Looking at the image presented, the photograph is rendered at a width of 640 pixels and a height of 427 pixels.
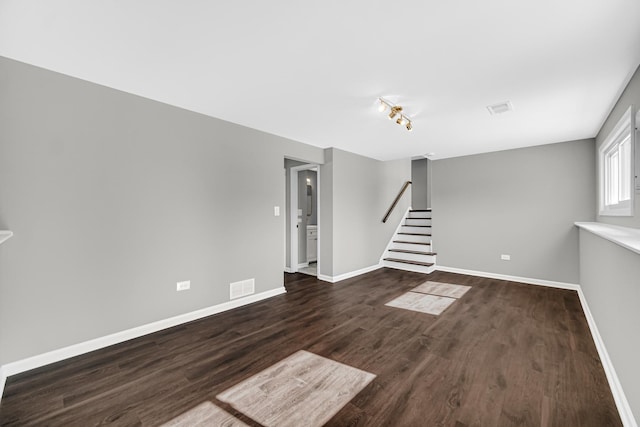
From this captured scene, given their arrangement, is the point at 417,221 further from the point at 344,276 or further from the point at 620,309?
the point at 620,309

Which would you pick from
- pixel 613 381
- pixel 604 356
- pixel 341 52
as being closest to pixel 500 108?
pixel 341 52

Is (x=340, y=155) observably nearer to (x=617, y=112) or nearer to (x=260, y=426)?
(x=617, y=112)

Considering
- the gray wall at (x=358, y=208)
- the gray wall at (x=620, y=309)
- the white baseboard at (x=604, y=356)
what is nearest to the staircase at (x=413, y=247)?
the gray wall at (x=358, y=208)

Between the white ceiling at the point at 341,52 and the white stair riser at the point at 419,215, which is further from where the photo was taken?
the white stair riser at the point at 419,215

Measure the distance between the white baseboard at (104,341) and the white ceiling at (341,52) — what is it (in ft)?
7.58

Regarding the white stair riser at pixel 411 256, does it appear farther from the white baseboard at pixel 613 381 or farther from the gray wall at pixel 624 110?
the white baseboard at pixel 613 381

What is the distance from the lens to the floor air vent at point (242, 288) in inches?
141

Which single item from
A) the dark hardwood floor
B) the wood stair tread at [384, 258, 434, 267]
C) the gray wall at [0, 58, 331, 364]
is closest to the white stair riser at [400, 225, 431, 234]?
the wood stair tread at [384, 258, 434, 267]

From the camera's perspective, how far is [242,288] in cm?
369

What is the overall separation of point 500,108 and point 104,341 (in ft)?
15.2

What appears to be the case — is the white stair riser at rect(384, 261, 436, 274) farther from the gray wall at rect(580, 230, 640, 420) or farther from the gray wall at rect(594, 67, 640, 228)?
the gray wall at rect(580, 230, 640, 420)

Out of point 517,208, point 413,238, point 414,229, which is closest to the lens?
point 517,208

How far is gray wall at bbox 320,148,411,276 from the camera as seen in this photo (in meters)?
5.02

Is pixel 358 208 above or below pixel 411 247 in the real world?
above
